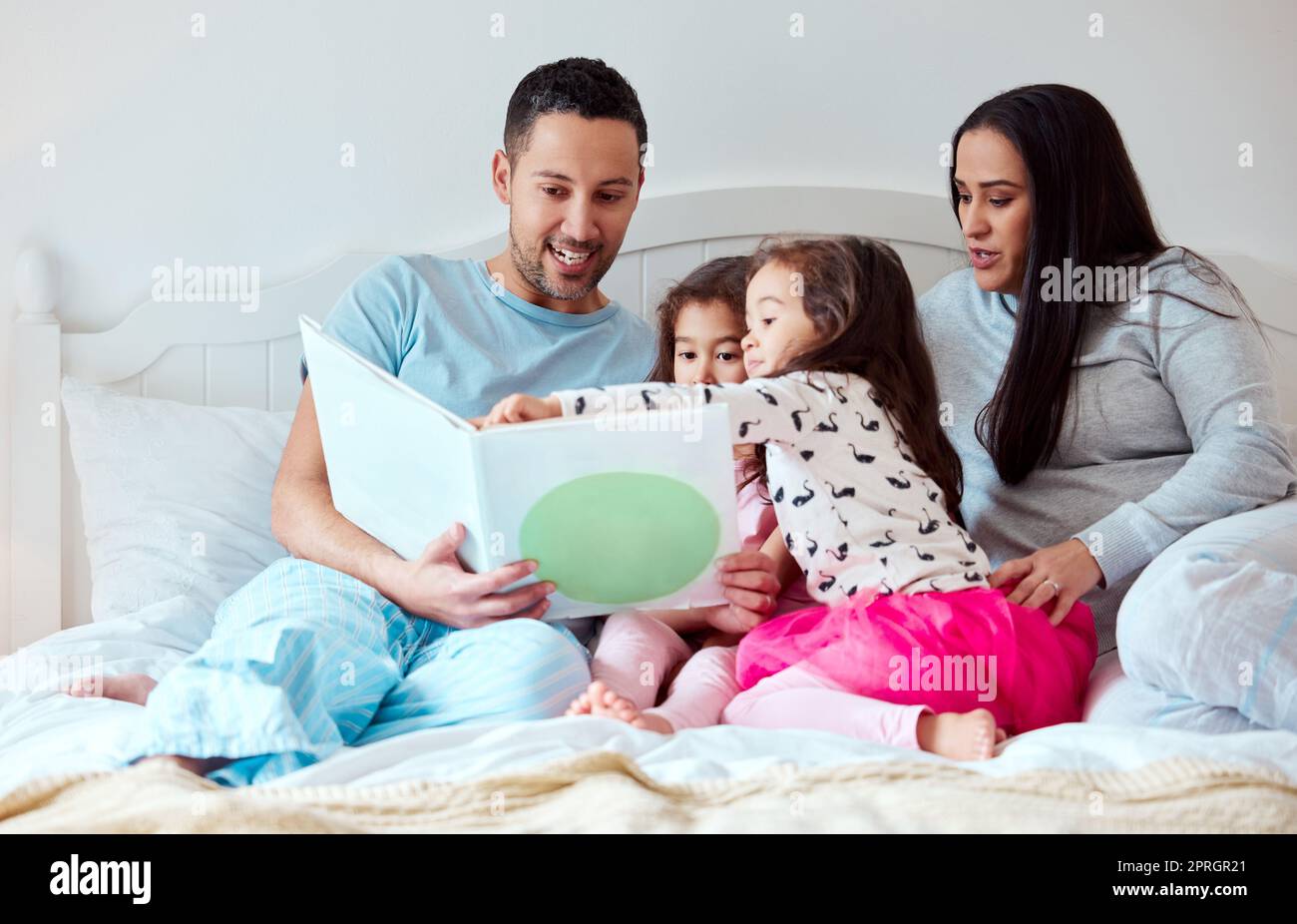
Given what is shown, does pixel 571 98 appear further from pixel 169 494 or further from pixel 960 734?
pixel 960 734

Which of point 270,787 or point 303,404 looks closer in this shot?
point 270,787

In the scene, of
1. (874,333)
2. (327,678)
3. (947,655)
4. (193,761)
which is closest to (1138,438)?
(874,333)

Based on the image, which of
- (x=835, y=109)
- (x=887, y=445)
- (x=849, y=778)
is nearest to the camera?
(x=849, y=778)

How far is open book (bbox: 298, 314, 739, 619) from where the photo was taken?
1096 millimetres

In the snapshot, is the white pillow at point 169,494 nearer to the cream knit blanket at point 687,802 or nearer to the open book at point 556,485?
the open book at point 556,485

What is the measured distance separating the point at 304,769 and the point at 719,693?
1.60 feet

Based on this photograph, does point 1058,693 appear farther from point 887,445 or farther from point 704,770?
point 704,770

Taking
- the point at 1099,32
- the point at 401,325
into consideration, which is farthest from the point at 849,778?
the point at 1099,32

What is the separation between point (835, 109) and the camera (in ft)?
6.75

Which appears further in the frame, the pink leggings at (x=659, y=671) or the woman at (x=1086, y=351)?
the woman at (x=1086, y=351)

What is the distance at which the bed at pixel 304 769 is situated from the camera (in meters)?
0.83

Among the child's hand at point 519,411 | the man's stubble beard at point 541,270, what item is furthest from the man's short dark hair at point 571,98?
the child's hand at point 519,411

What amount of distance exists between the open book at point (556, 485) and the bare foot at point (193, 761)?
32cm

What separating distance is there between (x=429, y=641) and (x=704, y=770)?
0.51 metres
